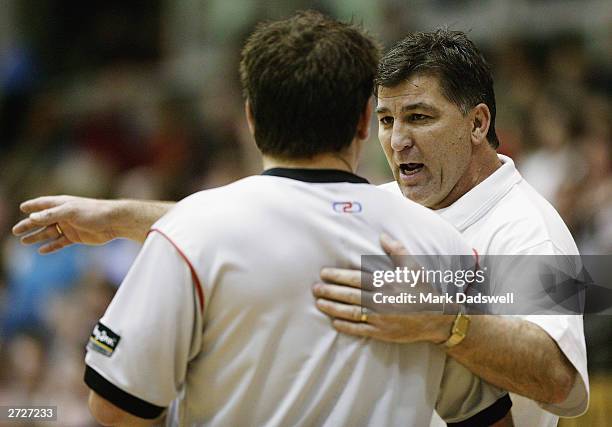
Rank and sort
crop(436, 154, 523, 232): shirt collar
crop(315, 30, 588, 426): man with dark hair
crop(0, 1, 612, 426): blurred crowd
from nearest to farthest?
crop(315, 30, 588, 426): man with dark hair < crop(436, 154, 523, 232): shirt collar < crop(0, 1, 612, 426): blurred crowd

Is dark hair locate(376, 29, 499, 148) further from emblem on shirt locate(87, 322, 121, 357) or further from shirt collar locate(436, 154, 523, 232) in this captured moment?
emblem on shirt locate(87, 322, 121, 357)

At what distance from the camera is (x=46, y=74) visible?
9.18 metres

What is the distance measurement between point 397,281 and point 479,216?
82cm

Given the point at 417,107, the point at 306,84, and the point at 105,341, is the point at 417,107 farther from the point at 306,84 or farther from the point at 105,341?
the point at 105,341

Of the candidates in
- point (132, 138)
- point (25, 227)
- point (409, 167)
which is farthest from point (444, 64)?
point (132, 138)

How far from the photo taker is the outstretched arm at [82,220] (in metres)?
2.84

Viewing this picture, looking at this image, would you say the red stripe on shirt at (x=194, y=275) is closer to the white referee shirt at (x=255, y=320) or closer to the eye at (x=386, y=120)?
the white referee shirt at (x=255, y=320)

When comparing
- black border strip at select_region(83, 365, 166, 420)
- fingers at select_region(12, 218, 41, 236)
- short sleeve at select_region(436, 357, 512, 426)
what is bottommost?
short sleeve at select_region(436, 357, 512, 426)

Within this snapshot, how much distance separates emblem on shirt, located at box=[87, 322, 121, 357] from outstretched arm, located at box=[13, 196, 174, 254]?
75cm

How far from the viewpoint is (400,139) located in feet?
10.3

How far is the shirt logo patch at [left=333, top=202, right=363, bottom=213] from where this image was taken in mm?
2291

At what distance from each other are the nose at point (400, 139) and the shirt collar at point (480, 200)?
0.25 metres

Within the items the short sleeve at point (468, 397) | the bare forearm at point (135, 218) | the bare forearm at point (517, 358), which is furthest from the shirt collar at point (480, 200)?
the bare forearm at point (135, 218)

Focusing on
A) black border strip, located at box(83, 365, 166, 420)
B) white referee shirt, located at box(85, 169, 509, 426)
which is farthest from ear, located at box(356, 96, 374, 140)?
black border strip, located at box(83, 365, 166, 420)
